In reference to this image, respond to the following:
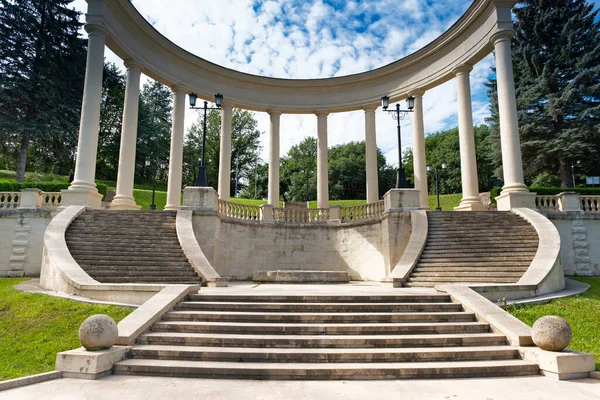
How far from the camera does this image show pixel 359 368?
26.2 ft

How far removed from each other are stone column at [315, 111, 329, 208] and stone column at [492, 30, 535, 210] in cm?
1363

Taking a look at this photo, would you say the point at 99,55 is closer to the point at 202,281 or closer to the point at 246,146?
the point at 202,281

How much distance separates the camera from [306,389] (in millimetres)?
7148

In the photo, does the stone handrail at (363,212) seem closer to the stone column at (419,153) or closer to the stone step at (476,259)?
the stone step at (476,259)

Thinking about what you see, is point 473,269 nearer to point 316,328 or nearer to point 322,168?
point 316,328

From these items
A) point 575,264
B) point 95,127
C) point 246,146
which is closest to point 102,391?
point 95,127

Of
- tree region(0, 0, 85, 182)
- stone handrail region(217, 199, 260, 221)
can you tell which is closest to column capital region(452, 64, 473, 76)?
stone handrail region(217, 199, 260, 221)

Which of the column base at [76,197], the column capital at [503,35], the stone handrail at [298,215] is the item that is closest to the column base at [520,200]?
the column capital at [503,35]

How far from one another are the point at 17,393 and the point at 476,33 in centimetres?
3266

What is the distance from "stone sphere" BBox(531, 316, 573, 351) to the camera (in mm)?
8188

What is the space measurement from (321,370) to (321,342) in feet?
4.29

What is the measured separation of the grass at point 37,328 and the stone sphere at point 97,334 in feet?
6.57

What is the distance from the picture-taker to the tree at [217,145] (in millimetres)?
74625

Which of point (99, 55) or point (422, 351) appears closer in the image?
point (422, 351)
